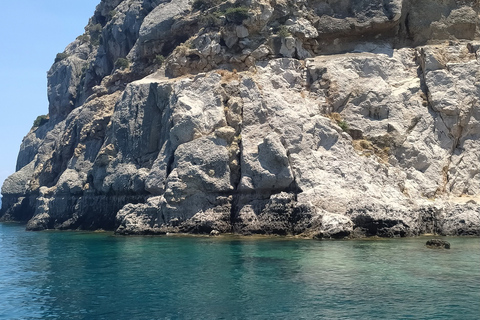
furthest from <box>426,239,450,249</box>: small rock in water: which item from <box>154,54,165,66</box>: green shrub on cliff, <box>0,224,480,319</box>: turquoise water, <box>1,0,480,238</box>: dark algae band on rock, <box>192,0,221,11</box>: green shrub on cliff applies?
<box>192,0,221,11</box>: green shrub on cliff

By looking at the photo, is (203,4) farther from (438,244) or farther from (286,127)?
(438,244)

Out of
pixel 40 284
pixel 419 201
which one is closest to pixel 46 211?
pixel 40 284

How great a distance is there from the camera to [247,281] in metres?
21.4

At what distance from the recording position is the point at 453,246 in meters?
28.1

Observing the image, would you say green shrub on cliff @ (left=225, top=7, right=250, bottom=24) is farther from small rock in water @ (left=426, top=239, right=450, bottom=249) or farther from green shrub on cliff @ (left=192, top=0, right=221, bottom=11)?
small rock in water @ (left=426, top=239, right=450, bottom=249)

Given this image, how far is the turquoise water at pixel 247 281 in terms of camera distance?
17.4 meters

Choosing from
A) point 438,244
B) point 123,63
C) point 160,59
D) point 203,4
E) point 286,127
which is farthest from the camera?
point 123,63

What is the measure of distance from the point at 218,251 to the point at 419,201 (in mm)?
13639

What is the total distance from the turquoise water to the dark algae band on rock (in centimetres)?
378

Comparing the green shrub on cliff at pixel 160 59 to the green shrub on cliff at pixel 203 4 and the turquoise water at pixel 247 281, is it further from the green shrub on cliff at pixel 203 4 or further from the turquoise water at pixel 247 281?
the turquoise water at pixel 247 281

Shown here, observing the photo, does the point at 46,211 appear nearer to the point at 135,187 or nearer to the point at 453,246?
the point at 135,187

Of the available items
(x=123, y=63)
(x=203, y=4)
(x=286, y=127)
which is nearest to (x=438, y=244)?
(x=286, y=127)

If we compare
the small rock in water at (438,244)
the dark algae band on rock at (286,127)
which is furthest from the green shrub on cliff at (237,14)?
the small rock in water at (438,244)

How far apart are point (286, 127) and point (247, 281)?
16666 millimetres
